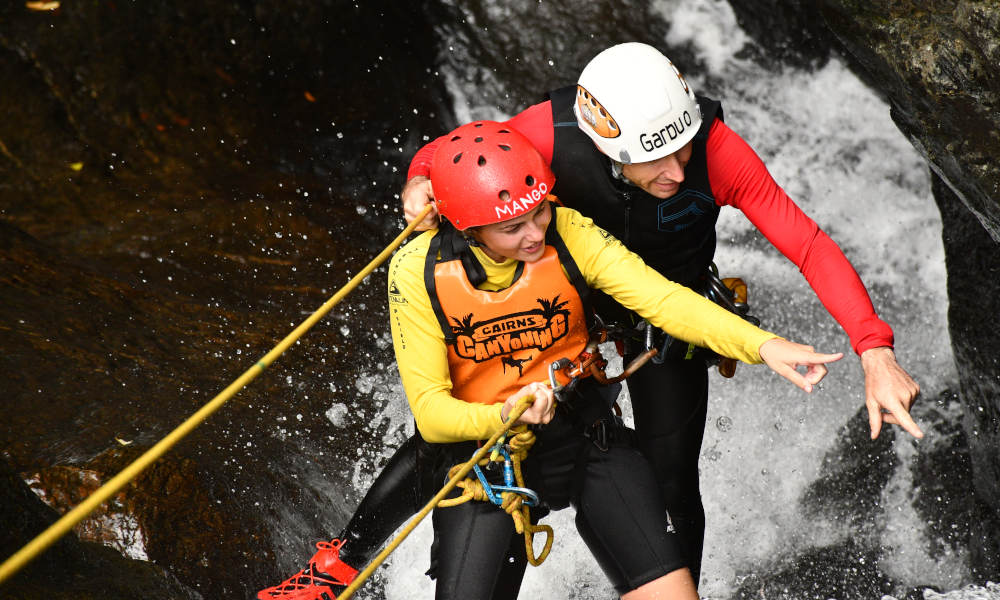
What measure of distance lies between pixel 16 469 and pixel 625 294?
8.70ft

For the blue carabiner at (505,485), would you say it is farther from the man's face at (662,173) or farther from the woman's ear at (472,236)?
the man's face at (662,173)

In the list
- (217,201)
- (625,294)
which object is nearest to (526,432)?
(625,294)

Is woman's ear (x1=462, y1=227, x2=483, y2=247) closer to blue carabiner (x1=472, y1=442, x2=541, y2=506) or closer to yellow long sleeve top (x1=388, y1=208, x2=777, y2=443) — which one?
yellow long sleeve top (x1=388, y1=208, x2=777, y2=443)

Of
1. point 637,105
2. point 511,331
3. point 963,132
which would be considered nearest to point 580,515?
point 511,331

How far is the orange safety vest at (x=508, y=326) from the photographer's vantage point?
282 cm

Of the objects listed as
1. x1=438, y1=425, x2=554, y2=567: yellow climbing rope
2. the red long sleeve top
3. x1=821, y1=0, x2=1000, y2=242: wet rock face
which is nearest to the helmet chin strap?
the red long sleeve top

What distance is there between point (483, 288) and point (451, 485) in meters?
0.63

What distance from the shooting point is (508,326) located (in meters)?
2.87

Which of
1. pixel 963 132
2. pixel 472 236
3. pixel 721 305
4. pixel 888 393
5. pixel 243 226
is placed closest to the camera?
pixel 888 393

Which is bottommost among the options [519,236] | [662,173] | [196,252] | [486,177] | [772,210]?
[196,252]

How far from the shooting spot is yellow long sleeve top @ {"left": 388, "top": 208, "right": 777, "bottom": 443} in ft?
8.91

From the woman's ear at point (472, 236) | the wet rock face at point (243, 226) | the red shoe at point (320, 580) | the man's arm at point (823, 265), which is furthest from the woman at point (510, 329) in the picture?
the wet rock face at point (243, 226)

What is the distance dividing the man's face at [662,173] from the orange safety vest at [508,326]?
1.54 feet

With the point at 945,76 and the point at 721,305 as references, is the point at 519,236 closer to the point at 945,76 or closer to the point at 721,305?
the point at 721,305
